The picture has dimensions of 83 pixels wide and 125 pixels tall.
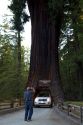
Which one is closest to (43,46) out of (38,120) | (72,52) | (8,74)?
(8,74)

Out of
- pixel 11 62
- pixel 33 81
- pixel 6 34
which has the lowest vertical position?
pixel 33 81

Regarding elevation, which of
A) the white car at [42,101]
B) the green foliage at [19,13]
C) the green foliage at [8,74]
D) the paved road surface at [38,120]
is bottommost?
the paved road surface at [38,120]

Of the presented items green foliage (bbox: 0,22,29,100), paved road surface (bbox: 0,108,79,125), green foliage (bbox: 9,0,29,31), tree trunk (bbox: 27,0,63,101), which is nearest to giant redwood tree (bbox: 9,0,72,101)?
tree trunk (bbox: 27,0,63,101)

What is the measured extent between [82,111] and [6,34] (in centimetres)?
5125

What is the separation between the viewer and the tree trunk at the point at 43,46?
177 ft

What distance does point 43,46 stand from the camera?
181ft

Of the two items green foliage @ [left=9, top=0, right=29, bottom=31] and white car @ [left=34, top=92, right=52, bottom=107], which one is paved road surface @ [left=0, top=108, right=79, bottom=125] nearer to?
white car @ [left=34, top=92, right=52, bottom=107]

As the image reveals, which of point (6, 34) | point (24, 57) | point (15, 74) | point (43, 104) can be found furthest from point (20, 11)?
point (24, 57)

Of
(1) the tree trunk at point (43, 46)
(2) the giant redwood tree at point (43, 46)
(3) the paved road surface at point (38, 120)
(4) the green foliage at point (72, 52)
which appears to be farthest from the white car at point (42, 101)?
(3) the paved road surface at point (38, 120)

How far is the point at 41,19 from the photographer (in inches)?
2153

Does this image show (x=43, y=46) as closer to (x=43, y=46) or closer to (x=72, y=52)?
(x=43, y=46)

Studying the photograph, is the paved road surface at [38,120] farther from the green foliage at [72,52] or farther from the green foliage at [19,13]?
the green foliage at [19,13]

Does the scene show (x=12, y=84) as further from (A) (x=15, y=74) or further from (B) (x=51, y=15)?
(B) (x=51, y=15)

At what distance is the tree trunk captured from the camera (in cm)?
5388
